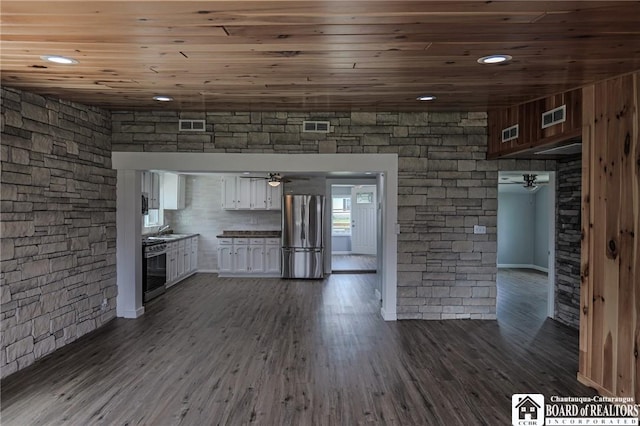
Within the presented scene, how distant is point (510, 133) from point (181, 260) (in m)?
6.13

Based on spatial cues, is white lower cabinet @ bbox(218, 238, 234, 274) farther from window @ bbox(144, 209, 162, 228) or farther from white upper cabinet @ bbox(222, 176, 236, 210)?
window @ bbox(144, 209, 162, 228)

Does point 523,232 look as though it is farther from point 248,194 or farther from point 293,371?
point 293,371

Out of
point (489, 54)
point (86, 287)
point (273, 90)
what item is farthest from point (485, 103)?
point (86, 287)

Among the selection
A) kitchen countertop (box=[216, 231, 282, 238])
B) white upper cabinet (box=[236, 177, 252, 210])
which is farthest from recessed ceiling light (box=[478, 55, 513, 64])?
white upper cabinet (box=[236, 177, 252, 210])

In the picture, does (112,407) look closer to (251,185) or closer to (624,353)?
(624,353)

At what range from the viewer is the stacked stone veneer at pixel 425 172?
4945 mm

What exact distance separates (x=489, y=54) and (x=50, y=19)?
274 centimetres

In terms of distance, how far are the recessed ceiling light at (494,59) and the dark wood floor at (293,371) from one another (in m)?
2.54

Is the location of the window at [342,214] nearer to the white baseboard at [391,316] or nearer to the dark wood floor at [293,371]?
the dark wood floor at [293,371]

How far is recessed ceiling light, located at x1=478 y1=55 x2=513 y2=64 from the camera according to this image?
2744 mm

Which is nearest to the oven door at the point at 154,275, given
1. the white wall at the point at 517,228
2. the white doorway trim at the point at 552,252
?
the white doorway trim at the point at 552,252

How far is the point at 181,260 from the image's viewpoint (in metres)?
7.61

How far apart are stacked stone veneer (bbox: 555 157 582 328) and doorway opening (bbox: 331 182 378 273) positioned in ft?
20.8

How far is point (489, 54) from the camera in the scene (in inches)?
106
